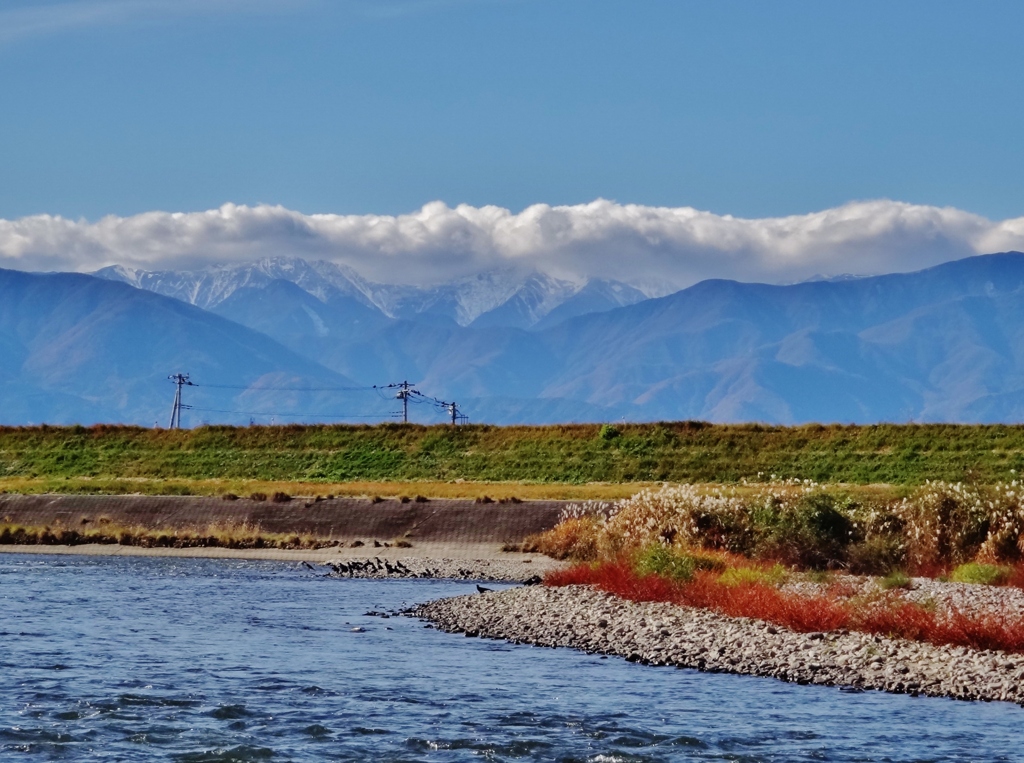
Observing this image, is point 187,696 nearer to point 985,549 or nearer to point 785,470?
point 985,549

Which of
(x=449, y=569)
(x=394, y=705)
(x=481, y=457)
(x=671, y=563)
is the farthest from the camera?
(x=481, y=457)

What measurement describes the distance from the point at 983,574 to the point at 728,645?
1253cm

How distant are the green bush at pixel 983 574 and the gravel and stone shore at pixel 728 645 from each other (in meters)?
9.27

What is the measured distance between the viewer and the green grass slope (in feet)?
291

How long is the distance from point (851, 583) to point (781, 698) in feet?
42.6

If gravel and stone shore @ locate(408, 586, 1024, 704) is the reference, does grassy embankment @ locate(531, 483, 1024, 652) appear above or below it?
above

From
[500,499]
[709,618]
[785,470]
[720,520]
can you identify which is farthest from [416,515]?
[709,618]

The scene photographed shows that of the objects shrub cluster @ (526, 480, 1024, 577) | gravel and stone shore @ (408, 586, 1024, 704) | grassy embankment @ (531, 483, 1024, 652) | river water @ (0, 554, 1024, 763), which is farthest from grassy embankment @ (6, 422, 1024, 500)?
river water @ (0, 554, 1024, 763)

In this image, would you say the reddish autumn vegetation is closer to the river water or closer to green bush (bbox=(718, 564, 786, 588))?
green bush (bbox=(718, 564, 786, 588))

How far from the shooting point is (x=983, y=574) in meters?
40.5

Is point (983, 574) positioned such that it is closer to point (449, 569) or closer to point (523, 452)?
point (449, 569)

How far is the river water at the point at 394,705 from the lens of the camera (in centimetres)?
2228

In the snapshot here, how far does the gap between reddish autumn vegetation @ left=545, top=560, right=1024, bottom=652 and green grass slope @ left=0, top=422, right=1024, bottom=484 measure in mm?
46806

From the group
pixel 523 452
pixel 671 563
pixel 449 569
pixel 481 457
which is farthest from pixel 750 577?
pixel 481 457
